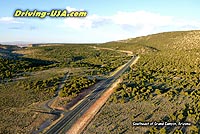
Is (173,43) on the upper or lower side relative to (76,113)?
upper

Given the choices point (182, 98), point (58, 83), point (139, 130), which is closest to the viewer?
point (139, 130)

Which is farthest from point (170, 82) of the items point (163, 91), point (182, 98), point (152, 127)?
point (152, 127)

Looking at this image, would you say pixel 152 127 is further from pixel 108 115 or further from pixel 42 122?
pixel 42 122

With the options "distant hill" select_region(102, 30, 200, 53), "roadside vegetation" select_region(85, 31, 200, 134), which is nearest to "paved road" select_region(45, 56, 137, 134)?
"roadside vegetation" select_region(85, 31, 200, 134)

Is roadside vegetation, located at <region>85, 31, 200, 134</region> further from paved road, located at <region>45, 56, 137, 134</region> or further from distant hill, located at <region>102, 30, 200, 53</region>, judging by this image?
distant hill, located at <region>102, 30, 200, 53</region>

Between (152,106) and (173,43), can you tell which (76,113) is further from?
(173,43)

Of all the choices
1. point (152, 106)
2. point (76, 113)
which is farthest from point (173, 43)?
point (76, 113)

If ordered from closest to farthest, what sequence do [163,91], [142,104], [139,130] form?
[139,130] < [142,104] < [163,91]

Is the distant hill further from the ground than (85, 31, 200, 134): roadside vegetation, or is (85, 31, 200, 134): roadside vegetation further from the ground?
the distant hill

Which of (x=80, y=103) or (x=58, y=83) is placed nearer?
(x=80, y=103)

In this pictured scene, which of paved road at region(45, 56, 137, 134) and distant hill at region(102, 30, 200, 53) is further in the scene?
distant hill at region(102, 30, 200, 53)

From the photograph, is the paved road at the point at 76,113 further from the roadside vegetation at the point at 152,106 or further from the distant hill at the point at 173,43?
the distant hill at the point at 173,43
